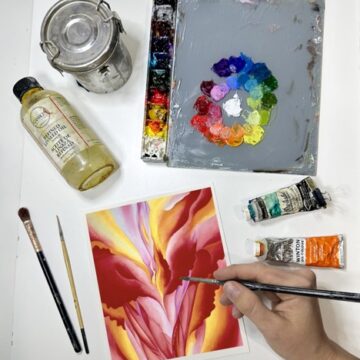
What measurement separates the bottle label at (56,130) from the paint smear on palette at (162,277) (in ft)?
0.47

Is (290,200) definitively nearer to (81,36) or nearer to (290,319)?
(290,319)

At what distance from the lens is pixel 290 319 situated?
0.64 m

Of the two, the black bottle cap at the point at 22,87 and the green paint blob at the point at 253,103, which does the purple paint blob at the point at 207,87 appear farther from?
the black bottle cap at the point at 22,87

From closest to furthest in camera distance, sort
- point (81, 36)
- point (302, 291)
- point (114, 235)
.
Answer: point (302, 291)
point (81, 36)
point (114, 235)

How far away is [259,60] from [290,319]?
493 millimetres

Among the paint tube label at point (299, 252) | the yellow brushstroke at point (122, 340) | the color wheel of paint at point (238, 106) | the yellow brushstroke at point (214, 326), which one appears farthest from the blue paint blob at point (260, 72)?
the yellow brushstroke at point (122, 340)

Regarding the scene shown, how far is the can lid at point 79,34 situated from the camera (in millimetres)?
676

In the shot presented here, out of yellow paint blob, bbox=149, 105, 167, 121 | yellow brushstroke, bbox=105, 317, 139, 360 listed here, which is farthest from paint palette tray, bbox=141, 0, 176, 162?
yellow brushstroke, bbox=105, 317, 139, 360

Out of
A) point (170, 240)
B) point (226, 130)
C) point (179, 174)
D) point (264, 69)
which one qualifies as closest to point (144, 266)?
point (170, 240)

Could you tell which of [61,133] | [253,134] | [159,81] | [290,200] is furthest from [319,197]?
[61,133]

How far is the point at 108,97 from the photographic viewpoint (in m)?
0.83

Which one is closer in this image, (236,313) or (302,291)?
(302,291)

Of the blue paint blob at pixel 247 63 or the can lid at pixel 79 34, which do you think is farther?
the blue paint blob at pixel 247 63

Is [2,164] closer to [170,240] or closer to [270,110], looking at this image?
[170,240]
